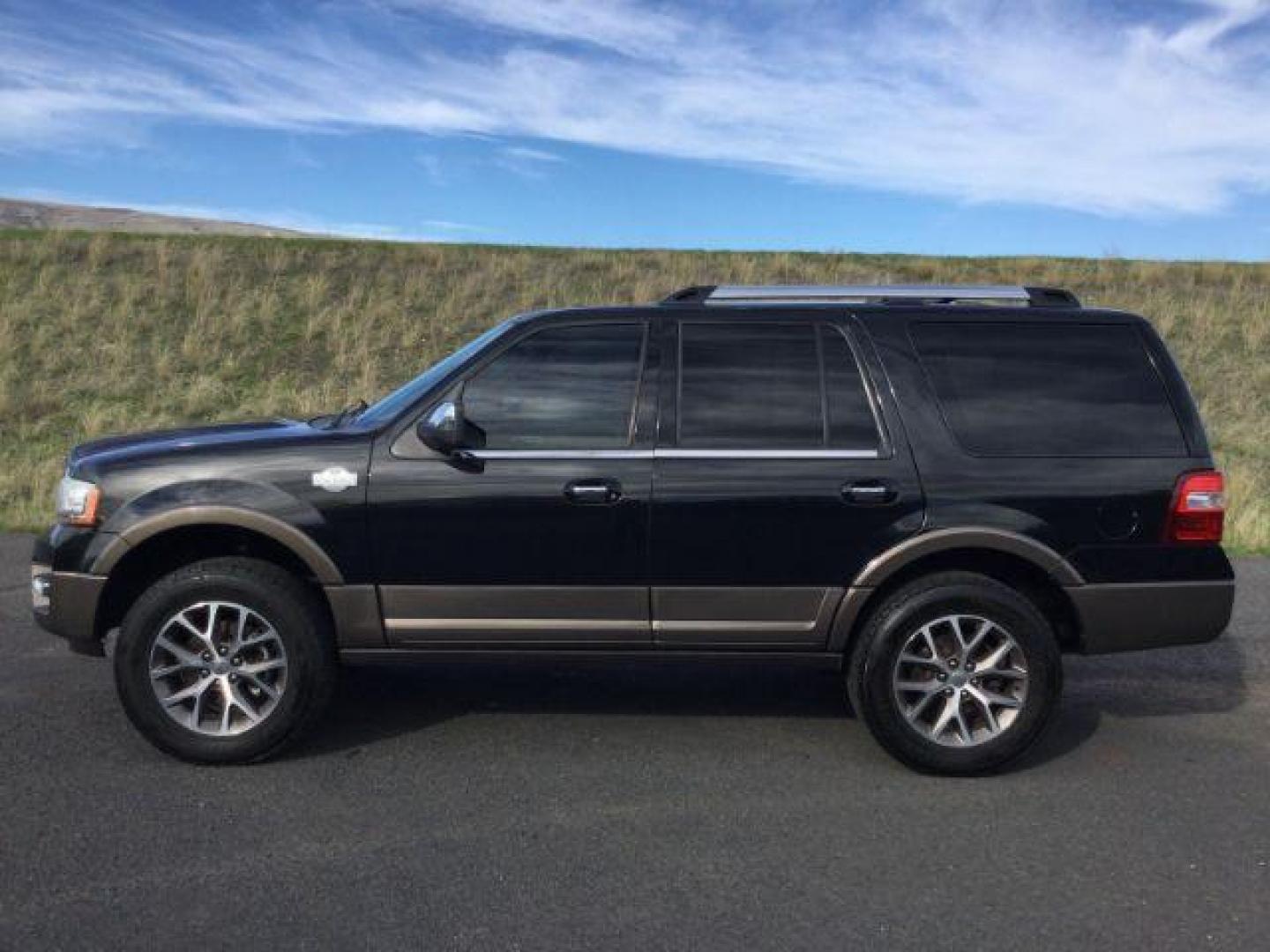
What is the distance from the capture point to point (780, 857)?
3943 mm

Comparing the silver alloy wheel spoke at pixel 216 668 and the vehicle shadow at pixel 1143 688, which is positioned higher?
the silver alloy wheel spoke at pixel 216 668

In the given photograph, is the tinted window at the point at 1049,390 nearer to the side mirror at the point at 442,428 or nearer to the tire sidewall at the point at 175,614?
the side mirror at the point at 442,428

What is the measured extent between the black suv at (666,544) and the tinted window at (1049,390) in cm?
2

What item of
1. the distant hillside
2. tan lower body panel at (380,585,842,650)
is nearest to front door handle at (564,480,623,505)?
tan lower body panel at (380,585,842,650)

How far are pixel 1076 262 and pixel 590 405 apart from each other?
2664 centimetres

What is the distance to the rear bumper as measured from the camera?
4785mm

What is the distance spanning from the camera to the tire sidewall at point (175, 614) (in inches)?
186

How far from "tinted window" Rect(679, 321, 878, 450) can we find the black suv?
1cm

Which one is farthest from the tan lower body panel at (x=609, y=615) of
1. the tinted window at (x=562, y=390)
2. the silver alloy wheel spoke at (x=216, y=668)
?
the tinted window at (x=562, y=390)

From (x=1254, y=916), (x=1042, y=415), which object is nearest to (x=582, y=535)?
(x=1042, y=415)

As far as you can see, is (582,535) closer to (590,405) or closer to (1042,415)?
(590,405)

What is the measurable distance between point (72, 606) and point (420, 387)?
Answer: 1612mm

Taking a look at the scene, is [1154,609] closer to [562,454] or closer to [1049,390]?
[1049,390]

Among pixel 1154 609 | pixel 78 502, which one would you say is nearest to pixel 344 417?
pixel 78 502
